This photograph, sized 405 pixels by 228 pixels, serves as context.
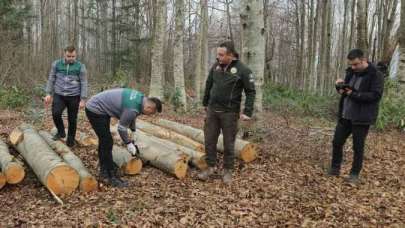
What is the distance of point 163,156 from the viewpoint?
19.8 ft

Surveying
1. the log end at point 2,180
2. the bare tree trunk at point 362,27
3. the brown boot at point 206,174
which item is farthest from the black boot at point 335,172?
the bare tree trunk at point 362,27

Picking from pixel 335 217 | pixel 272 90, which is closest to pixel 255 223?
pixel 335 217

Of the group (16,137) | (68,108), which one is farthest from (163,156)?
(16,137)

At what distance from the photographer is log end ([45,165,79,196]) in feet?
16.3

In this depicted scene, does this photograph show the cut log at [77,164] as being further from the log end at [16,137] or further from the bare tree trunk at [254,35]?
the bare tree trunk at [254,35]

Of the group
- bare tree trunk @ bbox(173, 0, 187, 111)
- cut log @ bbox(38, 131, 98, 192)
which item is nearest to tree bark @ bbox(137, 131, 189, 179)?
cut log @ bbox(38, 131, 98, 192)

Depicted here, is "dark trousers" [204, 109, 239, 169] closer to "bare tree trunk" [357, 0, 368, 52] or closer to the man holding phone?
the man holding phone

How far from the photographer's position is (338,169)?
20.2 feet

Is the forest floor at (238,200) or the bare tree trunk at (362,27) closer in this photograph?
the forest floor at (238,200)

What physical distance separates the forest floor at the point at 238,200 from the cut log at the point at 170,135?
0.92 meters

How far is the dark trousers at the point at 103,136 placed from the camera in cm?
523

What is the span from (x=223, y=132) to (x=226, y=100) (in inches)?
20.6

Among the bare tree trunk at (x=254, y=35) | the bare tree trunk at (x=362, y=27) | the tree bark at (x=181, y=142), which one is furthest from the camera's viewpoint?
the bare tree trunk at (x=362, y=27)

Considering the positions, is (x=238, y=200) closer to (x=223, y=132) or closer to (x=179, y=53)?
(x=223, y=132)
